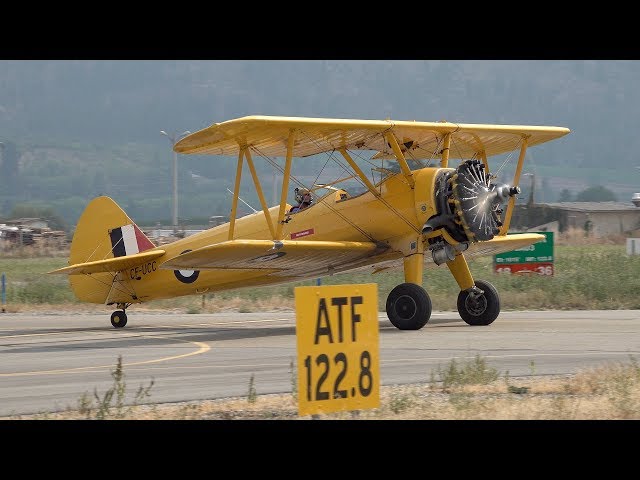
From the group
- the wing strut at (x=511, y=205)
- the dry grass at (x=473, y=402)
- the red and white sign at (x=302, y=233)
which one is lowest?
the dry grass at (x=473, y=402)

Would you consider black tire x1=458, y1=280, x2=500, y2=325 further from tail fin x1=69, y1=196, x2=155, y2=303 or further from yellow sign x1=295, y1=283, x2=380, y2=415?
yellow sign x1=295, y1=283, x2=380, y2=415

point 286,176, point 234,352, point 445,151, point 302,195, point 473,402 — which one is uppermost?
point 445,151

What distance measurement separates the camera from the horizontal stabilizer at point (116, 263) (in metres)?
19.8

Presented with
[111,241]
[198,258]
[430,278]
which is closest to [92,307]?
[111,241]

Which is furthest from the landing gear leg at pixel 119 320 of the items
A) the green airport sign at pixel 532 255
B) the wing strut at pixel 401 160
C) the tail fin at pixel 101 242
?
the green airport sign at pixel 532 255

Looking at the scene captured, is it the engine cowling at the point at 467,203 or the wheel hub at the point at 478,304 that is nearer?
the engine cowling at the point at 467,203

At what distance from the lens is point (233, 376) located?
39.8ft

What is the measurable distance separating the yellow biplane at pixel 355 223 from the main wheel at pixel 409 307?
17 mm

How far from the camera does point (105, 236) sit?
2139 centimetres

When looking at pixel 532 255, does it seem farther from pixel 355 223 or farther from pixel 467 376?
pixel 467 376

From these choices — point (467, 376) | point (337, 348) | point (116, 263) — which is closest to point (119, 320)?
point (116, 263)

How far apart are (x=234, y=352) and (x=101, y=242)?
7415 millimetres

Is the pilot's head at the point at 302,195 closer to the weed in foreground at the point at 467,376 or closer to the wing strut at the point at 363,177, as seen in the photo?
the wing strut at the point at 363,177

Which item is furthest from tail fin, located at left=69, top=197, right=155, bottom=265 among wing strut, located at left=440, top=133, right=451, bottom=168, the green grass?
wing strut, located at left=440, top=133, right=451, bottom=168
